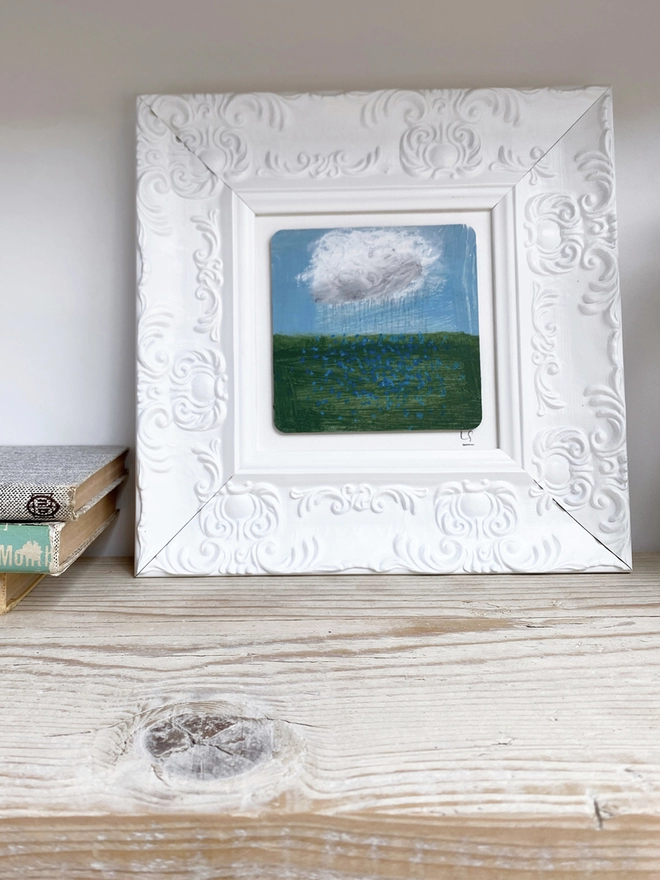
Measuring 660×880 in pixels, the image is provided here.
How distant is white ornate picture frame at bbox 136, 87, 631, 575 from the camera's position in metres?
0.77

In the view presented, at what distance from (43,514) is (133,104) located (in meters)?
0.61

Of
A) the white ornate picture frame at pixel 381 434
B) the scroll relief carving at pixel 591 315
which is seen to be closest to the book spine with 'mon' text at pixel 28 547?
the white ornate picture frame at pixel 381 434

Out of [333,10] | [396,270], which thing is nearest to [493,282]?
[396,270]

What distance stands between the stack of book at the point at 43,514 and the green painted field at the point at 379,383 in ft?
0.83

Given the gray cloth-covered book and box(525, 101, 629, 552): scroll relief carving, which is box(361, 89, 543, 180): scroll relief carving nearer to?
box(525, 101, 629, 552): scroll relief carving

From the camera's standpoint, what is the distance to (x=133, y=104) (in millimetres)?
835

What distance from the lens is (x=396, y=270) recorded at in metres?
0.78

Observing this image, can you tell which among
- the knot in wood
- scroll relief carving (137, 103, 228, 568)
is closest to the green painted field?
scroll relief carving (137, 103, 228, 568)

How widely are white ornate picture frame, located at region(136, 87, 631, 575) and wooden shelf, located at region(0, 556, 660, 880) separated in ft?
0.41

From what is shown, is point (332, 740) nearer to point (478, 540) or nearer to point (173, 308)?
point (478, 540)

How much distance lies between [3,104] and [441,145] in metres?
0.64

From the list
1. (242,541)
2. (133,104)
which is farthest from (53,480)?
(133,104)

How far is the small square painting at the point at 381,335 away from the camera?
2.54 ft

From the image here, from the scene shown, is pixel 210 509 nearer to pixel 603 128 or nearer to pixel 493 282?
pixel 493 282
